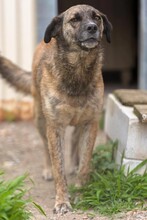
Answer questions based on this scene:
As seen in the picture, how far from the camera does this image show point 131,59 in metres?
10.1

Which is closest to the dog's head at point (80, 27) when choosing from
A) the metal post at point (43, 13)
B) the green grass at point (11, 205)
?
the green grass at point (11, 205)

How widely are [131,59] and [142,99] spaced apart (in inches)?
194

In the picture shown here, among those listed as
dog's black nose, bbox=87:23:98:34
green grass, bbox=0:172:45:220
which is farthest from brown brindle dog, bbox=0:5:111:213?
green grass, bbox=0:172:45:220

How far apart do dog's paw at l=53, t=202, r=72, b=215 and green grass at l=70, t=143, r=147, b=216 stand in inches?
2.9

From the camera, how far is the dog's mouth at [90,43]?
4258mm

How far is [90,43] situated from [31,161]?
7.25ft

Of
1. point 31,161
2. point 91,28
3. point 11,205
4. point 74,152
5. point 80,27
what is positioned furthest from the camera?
point 31,161

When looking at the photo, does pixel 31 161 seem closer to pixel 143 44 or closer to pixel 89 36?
pixel 89 36

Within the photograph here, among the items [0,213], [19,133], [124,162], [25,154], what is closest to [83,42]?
[124,162]

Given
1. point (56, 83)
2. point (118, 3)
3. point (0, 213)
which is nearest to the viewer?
point (0, 213)

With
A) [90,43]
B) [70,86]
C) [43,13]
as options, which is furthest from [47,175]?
[43,13]

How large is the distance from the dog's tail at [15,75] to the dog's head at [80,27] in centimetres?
127

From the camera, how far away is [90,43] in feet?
14.0

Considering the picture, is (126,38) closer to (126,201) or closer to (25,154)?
(25,154)
